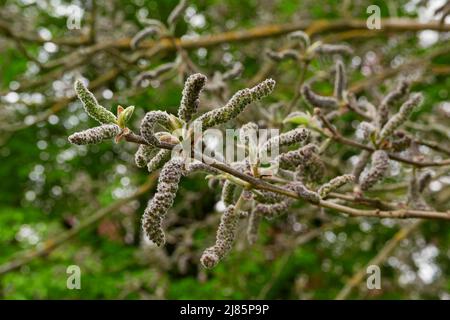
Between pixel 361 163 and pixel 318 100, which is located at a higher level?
pixel 318 100

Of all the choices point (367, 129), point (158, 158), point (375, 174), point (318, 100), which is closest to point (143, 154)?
point (158, 158)

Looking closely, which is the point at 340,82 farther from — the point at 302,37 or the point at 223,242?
the point at 223,242

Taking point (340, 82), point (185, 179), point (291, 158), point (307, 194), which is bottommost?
point (185, 179)

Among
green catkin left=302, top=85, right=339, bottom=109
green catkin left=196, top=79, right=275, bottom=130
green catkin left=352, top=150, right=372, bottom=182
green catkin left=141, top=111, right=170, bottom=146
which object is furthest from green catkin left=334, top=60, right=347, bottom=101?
green catkin left=141, top=111, right=170, bottom=146

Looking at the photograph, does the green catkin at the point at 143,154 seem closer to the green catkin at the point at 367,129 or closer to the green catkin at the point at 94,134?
the green catkin at the point at 94,134

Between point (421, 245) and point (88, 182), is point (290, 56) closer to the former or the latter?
point (88, 182)

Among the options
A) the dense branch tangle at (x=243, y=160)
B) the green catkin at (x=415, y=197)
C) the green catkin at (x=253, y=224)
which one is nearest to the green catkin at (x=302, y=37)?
the dense branch tangle at (x=243, y=160)
